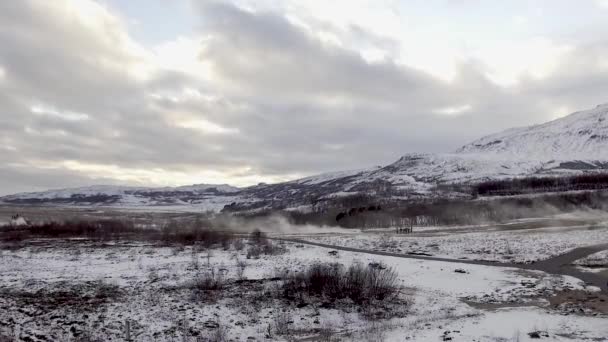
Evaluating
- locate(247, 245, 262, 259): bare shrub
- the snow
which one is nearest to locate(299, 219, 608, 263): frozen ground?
the snow

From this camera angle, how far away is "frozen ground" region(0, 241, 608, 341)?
21.3 metres

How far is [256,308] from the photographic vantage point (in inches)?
1058

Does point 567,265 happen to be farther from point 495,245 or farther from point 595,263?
point 495,245

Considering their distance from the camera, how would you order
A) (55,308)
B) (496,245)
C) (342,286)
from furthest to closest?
(496,245)
(342,286)
(55,308)

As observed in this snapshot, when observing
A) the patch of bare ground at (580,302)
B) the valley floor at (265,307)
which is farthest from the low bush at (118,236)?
the patch of bare ground at (580,302)

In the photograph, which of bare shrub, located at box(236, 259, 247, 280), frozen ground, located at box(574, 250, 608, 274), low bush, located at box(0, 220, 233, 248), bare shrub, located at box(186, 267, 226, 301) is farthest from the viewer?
low bush, located at box(0, 220, 233, 248)

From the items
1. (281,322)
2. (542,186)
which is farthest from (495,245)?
(542,186)

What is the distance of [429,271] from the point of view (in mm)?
38500

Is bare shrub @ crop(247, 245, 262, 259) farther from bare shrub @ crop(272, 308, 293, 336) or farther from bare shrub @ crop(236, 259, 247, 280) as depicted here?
bare shrub @ crop(272, 308, 293, 336)

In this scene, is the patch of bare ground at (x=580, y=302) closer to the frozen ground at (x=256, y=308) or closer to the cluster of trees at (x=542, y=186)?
the frozen ground at (x=256, y=308)

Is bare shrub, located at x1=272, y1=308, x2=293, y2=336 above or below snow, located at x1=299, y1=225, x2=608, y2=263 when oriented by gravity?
below

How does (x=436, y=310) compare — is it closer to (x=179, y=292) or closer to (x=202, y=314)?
(x=202, y=314)

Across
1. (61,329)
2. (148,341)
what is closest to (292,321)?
(148,341)

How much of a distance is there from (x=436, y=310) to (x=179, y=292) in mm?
16285
